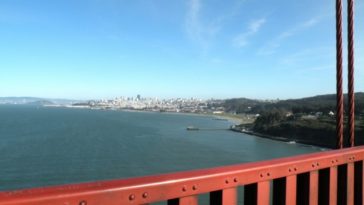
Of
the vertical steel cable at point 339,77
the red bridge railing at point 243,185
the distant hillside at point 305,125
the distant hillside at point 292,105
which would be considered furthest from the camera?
the distant hillside at point 292,105

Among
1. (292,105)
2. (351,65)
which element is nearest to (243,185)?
(351,65)

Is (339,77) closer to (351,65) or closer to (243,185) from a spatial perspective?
(351,65)

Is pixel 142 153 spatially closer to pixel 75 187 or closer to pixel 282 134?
pixel 282 134

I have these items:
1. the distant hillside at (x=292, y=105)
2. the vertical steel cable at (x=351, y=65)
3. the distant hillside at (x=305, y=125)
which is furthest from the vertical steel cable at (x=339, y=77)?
the distant hillside at (x=305, y=125)

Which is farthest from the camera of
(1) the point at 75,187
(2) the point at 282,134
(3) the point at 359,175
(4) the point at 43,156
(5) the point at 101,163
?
(2) the point at 282,134

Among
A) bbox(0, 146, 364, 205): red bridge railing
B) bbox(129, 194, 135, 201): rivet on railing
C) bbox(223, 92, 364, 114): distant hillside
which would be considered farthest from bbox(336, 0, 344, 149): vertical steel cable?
bbox(223, 92, 364, 114): distant hillside

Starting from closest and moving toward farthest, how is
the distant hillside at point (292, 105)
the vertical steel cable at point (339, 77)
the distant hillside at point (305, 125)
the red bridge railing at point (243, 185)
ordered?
the red bridge railing at point (243, 185) → the vertical steel cable at point (339, 77) → the distant hillside at point (305, 125) → the distant hillside at point (292, 105)

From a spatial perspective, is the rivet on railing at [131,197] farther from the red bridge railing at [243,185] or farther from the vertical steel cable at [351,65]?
the vertical steel cable at [351,65]

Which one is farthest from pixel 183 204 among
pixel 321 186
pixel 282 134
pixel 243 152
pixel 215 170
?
pixel 282 134
